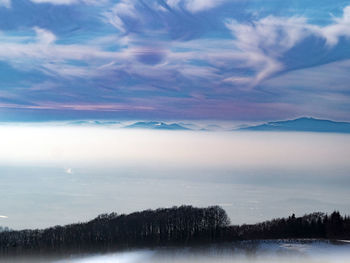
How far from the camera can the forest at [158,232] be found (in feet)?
10.7

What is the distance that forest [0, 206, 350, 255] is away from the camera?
3.27 metres

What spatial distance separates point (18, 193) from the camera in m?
3.61

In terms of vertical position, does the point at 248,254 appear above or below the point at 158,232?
below

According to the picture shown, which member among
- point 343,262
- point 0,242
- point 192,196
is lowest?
point 343,262

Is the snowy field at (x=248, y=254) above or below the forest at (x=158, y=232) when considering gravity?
below

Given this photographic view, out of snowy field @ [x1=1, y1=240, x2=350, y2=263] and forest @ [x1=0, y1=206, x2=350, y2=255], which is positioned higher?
forest @ [x1=0, y1=206, x2=350, y2=255]

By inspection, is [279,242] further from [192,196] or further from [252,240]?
[192,196]

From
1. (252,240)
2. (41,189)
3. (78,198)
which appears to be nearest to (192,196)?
(252,240)

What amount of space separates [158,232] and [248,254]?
671mm

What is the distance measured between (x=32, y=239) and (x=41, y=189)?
0.47 metres

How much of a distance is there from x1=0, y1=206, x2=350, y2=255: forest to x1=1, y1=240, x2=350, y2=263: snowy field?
51 millimetres

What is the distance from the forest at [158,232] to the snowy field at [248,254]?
5 cm

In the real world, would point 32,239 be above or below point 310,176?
below

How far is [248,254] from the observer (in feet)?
10.9
